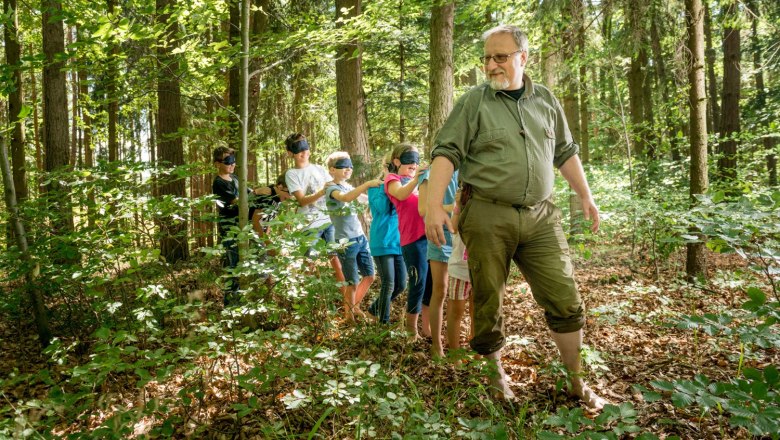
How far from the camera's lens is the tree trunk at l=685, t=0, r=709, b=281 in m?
5.45

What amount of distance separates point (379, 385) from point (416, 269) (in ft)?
5.12


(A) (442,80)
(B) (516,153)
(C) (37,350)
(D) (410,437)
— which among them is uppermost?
(A) (442,80)

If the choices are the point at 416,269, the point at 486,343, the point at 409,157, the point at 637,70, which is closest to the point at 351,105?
the point at 409,157

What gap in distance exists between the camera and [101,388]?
3.58 meters

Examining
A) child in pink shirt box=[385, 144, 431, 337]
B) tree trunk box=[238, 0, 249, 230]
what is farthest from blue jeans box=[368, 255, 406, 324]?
tree trunk box=[238, 0, 249, 230]

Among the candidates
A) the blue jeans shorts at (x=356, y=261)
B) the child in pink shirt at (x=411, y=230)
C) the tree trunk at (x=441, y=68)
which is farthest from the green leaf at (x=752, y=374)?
the tree trunk at (x=441, y=68)

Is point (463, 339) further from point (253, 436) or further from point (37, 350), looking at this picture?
point (37, 350)

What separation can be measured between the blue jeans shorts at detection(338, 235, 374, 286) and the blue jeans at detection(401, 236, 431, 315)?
648mm

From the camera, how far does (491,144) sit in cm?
277

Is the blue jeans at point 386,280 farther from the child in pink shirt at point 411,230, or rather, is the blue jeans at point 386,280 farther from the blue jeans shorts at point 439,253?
the blue jeans shorts at point 439,253

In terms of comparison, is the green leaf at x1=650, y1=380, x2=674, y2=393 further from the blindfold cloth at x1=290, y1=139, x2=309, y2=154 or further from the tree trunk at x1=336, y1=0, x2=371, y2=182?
the tree trunk at x1=336, y1=0, x2=371, y2=182

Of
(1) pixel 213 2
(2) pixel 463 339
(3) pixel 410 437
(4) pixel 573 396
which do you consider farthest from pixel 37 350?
(4) pixel 573 396

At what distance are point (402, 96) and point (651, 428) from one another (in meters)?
9.46

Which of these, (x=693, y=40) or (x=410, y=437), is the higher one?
(x=693, y=40)
